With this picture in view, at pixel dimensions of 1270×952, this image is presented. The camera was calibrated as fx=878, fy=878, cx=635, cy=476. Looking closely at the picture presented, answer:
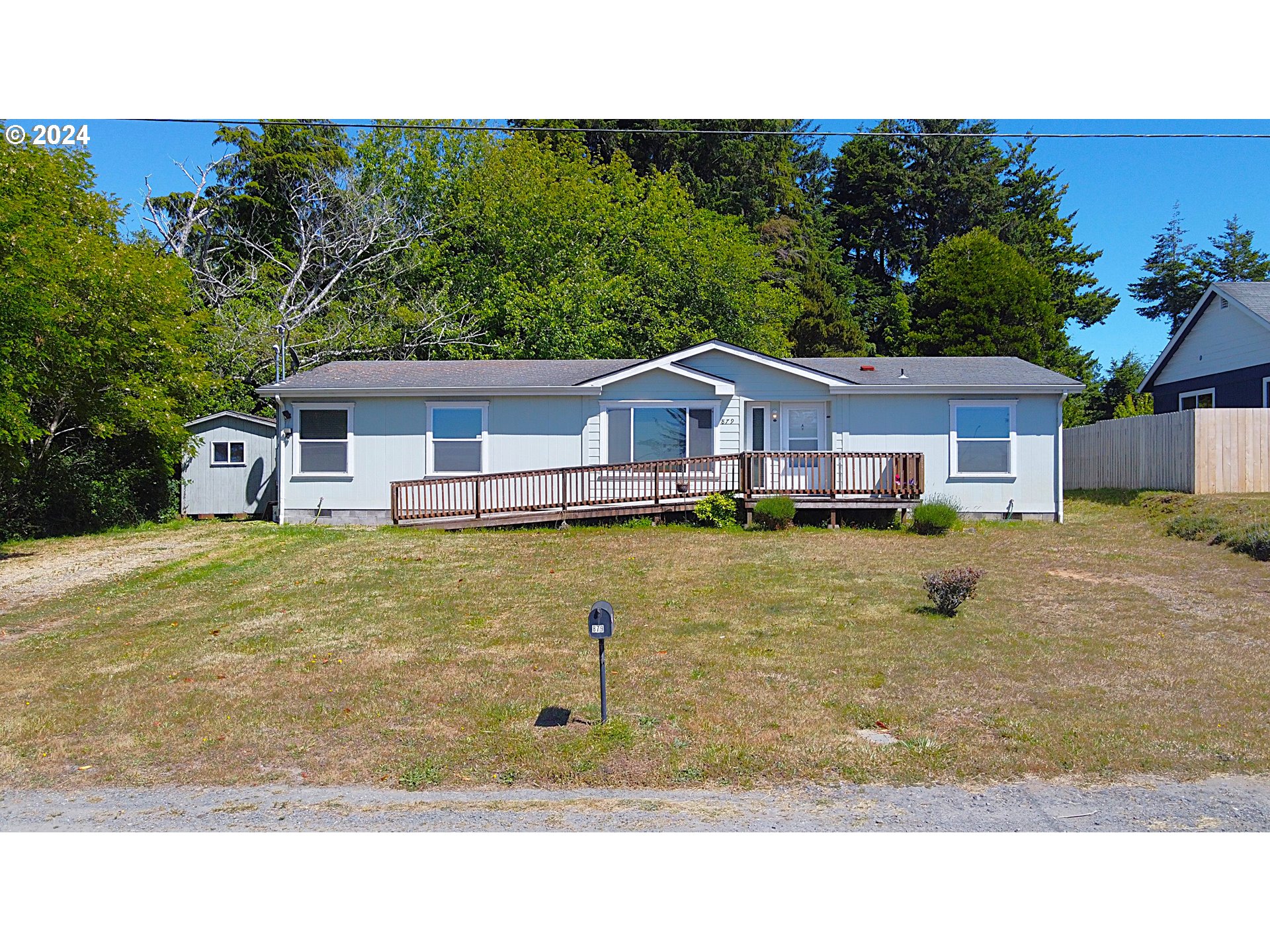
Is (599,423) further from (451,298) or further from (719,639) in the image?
(451,298)

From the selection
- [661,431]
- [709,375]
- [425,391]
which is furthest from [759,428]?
[425,391]

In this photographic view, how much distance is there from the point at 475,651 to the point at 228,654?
2.35 m

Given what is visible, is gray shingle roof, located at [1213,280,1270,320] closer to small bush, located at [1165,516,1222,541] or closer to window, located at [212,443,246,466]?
small bush, located at [1165,516,1222,541]

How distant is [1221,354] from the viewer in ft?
65.4

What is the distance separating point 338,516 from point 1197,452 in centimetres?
1615

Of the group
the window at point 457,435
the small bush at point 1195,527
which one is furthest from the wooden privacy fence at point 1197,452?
the window at point 457,435

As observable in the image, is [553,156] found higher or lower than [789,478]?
higher

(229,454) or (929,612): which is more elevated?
(229,454)

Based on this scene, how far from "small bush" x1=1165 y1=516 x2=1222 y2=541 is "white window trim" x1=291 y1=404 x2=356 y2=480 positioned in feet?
47.9

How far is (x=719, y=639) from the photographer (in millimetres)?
8578

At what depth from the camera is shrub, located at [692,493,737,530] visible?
1590cm

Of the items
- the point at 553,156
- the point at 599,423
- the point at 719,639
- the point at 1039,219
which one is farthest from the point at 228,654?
the point at 1039,219

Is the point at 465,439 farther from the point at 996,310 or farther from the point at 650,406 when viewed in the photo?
the point at 996,310

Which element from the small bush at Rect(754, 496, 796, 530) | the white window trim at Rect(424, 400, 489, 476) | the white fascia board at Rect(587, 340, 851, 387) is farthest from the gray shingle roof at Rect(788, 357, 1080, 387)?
the white window trim at Rect(424, 400, 489, 476)
